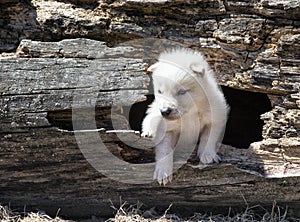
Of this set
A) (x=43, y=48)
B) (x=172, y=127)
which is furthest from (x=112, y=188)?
(x=43, y=48)

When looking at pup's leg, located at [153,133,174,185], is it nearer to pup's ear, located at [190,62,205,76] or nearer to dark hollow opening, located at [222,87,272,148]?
pup's ear, located at [190,62,205,76]

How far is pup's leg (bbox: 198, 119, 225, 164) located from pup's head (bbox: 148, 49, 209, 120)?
27cm

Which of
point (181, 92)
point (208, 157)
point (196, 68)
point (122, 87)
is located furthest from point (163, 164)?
point (196, 68)

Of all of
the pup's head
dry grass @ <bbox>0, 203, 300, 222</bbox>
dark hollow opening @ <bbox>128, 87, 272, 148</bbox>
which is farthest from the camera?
dark hollow opening @ <bbox>128, 87, 272, 148</bbox>

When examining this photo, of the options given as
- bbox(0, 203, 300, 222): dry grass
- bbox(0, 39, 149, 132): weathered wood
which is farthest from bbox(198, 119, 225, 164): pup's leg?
bbox(0, 39, 149, 132): weathered wood

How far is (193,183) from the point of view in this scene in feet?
16.2

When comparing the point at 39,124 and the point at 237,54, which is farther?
the point at 237,54

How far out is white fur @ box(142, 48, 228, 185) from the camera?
4832mm

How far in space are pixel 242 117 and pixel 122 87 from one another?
221 centimetres

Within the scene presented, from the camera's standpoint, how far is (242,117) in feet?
21.2

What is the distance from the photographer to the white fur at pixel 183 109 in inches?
190

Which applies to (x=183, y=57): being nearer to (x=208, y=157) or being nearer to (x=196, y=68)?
(x=196, y=68)

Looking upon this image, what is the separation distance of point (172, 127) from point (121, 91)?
0.70 m

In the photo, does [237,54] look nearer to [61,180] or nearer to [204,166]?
[204,166]
